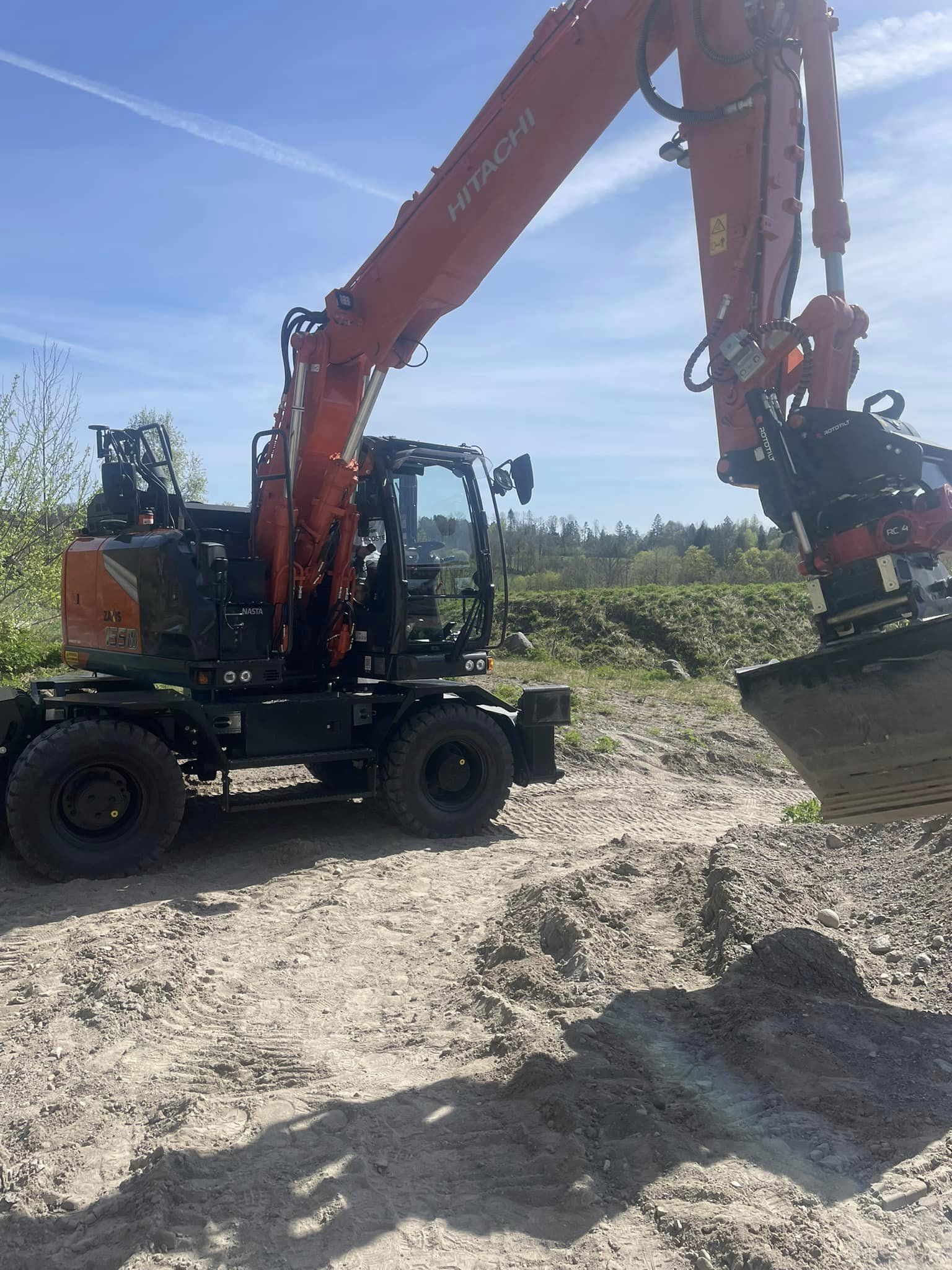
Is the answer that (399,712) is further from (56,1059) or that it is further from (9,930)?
(56,1059)

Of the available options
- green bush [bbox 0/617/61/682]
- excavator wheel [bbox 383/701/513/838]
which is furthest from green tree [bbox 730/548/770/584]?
excavator wheel [bbox 383/701/513/838]

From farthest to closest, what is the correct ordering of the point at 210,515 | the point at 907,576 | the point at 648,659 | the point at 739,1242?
the point at 648,659
the point at 210,515
the point at 907,576
the point at 739,1242

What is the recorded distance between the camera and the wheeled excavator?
404cm

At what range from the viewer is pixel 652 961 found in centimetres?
479

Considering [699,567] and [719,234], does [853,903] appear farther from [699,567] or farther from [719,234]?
[699,567]

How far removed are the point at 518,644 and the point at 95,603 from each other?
553 inches

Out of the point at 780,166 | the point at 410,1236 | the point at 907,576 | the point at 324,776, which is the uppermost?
the point at 780,166

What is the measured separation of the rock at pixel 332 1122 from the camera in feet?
11.4

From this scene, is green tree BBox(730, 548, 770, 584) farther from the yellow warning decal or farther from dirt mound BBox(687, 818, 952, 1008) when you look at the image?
the yellow warning decal

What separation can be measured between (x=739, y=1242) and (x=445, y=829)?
5.28 meters

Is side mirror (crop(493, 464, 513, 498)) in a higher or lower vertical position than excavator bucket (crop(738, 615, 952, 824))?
higher

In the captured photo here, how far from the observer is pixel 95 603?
313 inches

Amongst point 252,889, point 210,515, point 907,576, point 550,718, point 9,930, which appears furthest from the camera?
point 550,718

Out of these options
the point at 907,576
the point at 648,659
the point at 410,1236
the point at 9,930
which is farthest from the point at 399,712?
the point at 648,659
